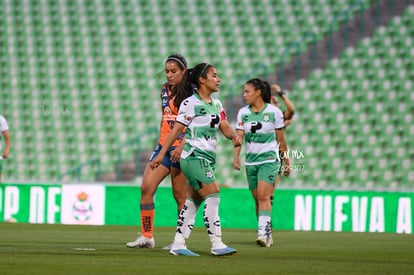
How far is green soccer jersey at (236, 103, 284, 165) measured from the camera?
1135cm

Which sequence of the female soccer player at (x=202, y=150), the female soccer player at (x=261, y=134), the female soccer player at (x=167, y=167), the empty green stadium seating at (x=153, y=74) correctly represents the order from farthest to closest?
the empty green stadium seating at (x=153, y=74) < the female soccer player at (x=261, y=134) < the female soccer player at (x=167, y=167) < the female soccer player at (x=202, y=150)

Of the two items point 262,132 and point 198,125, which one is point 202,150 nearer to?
point 198,125

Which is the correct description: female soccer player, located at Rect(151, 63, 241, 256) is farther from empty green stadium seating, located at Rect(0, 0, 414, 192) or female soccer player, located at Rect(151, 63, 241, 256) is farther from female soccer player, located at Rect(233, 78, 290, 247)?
empty green stadium seating, located at Rect(0, 0, 414, 192)

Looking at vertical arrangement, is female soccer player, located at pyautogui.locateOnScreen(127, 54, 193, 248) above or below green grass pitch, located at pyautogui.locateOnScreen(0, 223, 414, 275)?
above

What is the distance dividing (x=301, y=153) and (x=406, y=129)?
2.22 m

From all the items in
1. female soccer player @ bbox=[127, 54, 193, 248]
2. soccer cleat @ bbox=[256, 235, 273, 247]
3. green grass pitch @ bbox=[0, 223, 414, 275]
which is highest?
female soccer player @ bbox=[127, 54, 193, 248]

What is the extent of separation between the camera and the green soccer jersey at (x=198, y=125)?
8906 mm

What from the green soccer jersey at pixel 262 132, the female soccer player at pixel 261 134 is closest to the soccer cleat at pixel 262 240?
the female soccer player at pixel 261 134

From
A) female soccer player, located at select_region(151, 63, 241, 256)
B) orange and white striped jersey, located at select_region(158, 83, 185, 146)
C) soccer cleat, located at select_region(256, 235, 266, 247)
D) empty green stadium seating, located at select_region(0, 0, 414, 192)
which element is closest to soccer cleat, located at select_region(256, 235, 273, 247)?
soccer cleat, located at select_region(256, 235, 266, 247)

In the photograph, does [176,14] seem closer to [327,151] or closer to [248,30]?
[248,30]

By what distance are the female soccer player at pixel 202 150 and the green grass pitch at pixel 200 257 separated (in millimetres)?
254

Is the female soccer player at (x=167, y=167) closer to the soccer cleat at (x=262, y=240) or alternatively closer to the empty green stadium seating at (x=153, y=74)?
the soccer cleat at (x=262, y=240)

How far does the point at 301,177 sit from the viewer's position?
1911 centimetres

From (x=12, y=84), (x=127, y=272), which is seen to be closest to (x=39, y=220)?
(x=12, y=84)
